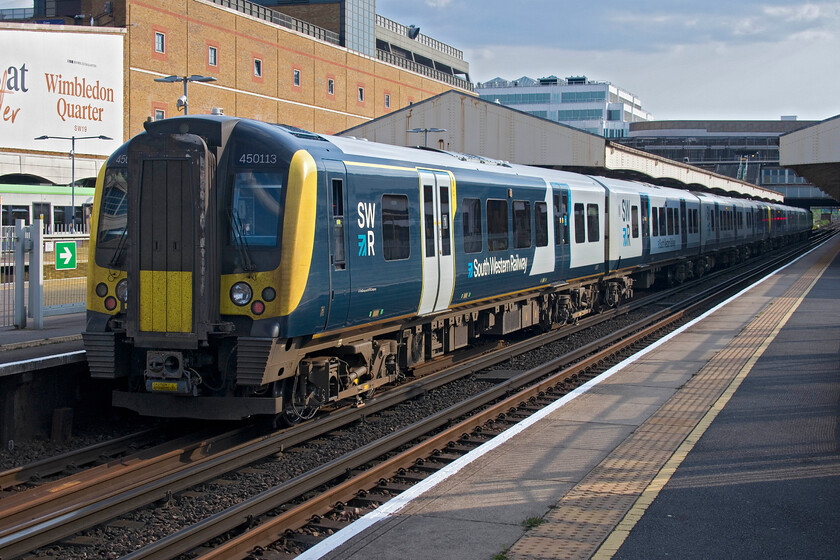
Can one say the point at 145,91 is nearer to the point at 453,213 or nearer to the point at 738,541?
the point at 453,213

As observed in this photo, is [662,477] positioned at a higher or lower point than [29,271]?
lower

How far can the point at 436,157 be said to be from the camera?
12.1 meters

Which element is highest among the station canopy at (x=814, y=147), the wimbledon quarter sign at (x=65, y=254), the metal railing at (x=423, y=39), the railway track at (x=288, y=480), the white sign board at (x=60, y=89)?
the metal railing at (x=423, y=39)

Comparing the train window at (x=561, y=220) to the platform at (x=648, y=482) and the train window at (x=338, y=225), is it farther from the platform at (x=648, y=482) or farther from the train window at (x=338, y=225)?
the train window at (x=338, y=225)

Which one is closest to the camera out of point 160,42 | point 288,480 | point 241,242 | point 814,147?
point 288,480

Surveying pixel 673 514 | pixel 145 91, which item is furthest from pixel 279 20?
pixel 673 514

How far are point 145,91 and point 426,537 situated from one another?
4556 centimetres

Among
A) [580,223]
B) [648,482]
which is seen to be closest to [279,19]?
[580,223]

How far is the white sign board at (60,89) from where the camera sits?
4078cm

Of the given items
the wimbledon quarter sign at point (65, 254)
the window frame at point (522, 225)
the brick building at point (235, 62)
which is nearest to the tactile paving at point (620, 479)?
the window frame at point (522, 225)

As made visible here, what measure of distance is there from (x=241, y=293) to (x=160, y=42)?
43.0m

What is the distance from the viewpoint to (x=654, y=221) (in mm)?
24031

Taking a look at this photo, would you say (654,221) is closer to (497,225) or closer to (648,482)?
(497,225)

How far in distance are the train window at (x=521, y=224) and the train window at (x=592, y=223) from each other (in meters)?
3.71
